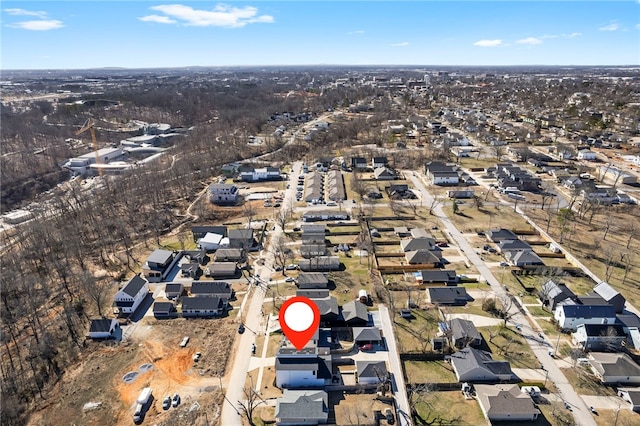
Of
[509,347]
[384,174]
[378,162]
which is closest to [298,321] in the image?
[509,347]

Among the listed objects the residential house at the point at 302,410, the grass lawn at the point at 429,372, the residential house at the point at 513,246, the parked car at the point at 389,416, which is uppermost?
the residential house at the point at 513,246

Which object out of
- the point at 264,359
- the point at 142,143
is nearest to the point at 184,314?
the point at 264,359

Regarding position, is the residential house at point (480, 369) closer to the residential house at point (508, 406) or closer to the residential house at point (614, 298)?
the residential house at point (508, 406)

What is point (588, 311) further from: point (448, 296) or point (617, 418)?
point (448, 296)

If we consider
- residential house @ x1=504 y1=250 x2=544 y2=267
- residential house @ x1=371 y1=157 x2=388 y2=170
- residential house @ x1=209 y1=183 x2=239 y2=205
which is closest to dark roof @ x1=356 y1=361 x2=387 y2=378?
residential house @ x1=504 y1=250 x2=544 y2=267

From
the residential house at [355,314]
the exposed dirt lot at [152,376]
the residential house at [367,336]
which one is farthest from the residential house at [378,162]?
the exposed dirt lot at [152,376]

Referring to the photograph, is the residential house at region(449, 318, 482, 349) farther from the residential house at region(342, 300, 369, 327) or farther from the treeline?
the treeline

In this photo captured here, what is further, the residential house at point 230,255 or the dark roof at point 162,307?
the residential house at point 230,255

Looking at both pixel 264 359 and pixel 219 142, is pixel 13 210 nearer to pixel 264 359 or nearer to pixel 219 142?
pixel 219 142

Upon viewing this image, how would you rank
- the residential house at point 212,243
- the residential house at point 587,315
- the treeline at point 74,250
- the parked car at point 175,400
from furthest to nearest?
the residential house at point 212,243 → the residential house at point 587,315 → the treeline at point 74,250 → the parked car at point 175,400
